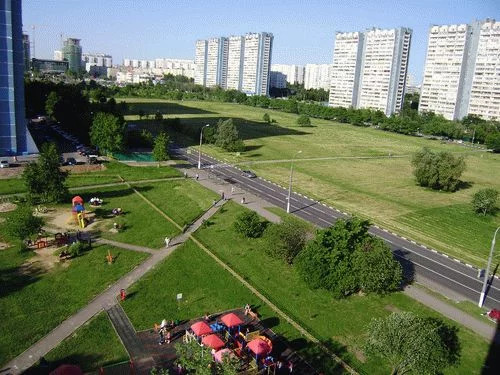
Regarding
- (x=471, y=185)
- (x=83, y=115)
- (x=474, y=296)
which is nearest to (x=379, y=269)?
(x=474, y=296)

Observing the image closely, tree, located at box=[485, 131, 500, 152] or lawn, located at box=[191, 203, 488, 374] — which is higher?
tree, located at box=[485, 131, 500, 152]

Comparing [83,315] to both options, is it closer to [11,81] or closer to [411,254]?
[411,254]

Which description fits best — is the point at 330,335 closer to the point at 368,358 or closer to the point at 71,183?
the point at 368,358

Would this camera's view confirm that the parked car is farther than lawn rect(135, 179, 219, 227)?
Yes

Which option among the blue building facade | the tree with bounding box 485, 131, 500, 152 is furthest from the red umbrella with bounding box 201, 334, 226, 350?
the tree with bounding box 485, 131, 500, 152

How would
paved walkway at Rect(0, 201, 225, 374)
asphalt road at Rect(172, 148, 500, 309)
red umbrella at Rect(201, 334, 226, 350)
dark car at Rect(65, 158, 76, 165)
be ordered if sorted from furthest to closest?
1. dark car at Rect(65, 158, 76, 165)
2. asphalt road at Rect(172, 148, 500, 309)
3. red umbrella at Rect(201, 334, 226, 350)
4. paved walkway at Rect(0, 201, 225, 374)

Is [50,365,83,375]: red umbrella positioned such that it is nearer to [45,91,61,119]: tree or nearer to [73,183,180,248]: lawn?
[73,183,180,248]: lawn

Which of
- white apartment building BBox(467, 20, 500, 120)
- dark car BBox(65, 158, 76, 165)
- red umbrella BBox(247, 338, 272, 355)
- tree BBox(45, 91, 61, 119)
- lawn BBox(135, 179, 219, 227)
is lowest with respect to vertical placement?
red umbrella BBox(247, 338, 272, 355)
